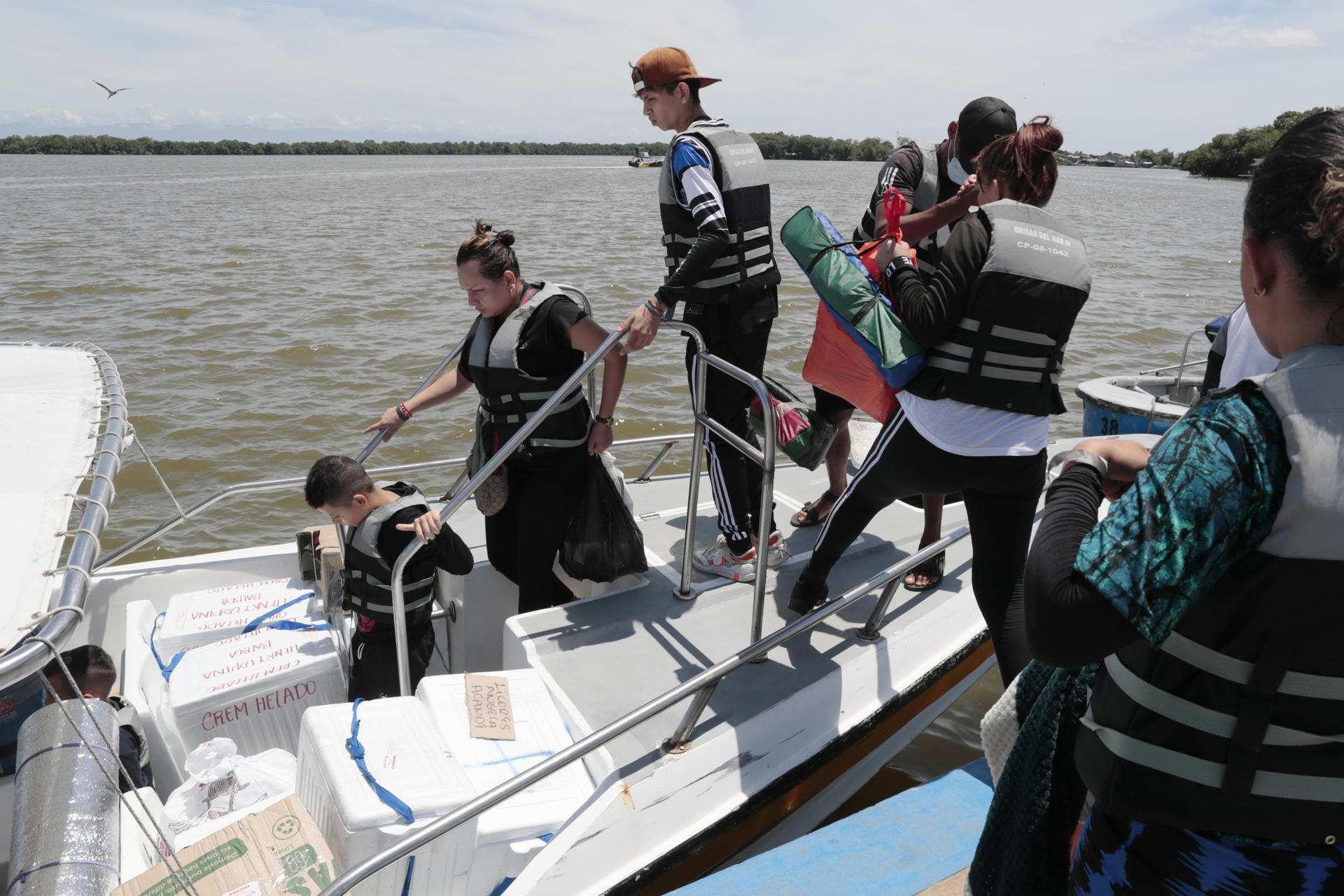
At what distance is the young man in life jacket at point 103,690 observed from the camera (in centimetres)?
254

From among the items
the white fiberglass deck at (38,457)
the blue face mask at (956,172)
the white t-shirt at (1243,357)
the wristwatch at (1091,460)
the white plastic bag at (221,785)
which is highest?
the blue face mask at (956,172)

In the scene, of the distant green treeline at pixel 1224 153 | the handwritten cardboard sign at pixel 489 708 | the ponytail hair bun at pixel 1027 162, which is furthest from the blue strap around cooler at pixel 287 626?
the distant green treeline at pixel 1224 153

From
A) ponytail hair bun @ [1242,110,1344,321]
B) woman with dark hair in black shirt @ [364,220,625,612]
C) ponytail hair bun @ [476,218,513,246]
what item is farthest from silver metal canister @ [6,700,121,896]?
ponytail hair bun @ [1242,110,1344,321]

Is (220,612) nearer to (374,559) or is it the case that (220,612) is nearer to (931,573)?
(374,559)

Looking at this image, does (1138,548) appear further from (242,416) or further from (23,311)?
(23,311)

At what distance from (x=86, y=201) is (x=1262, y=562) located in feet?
91.2

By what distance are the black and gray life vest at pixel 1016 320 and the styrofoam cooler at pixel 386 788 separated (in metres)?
1.51

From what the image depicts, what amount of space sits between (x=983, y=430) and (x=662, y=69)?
1.57m

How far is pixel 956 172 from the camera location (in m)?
3.14

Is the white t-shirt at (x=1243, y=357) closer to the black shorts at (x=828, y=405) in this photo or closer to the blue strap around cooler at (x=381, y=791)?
the blue strap around cooler at (x=381, y=791)

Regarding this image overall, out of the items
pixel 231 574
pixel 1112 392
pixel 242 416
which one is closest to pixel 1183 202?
pixel 1112 392

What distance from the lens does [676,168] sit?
284cm

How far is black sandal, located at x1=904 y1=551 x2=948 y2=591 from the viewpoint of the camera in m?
3.28

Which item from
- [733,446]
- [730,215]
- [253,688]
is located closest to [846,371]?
[733,446]
